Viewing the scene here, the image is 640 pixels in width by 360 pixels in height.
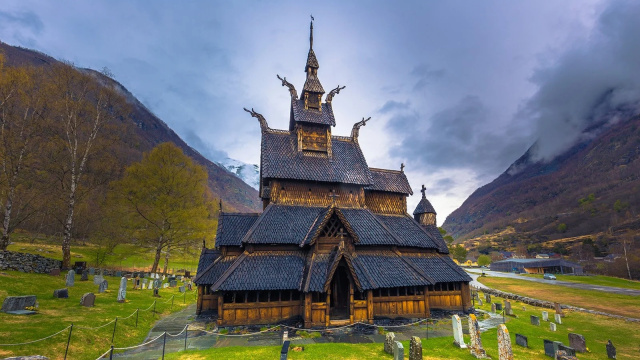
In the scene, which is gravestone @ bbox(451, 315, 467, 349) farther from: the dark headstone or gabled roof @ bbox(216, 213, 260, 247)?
the dark headstone

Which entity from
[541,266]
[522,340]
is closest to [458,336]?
[522,340]

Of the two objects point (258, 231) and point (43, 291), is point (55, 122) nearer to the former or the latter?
point (43, 291)

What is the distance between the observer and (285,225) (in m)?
19.9

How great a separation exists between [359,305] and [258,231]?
26.8 feet

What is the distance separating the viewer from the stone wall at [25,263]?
19.3m

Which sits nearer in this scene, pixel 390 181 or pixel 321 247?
pixel 321 247

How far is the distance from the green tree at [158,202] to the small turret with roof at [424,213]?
27.4 metres

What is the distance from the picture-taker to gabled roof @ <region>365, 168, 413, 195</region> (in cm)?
2638

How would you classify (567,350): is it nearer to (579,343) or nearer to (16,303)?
(579,343)

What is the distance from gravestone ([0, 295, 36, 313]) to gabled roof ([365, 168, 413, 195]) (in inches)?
898

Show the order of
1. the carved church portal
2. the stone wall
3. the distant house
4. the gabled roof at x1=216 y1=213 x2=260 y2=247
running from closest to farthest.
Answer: the stone wall < the gabled roof at x1=216 y1=213 x2=260 y2=247 < the carved church portal < the distant house

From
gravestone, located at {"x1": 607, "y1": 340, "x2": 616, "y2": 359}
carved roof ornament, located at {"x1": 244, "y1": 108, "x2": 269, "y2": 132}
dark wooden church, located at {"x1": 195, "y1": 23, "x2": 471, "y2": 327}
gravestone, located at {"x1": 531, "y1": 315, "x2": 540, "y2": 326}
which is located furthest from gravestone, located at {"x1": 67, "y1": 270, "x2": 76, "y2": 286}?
gravestone, located at {"x1": 531, "y1": 315, "x2": 540, "y2": 326}

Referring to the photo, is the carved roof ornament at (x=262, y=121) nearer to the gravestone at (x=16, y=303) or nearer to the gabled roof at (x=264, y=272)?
the gabled roof at (x=264, y=272)

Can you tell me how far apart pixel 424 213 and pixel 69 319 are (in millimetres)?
27455
